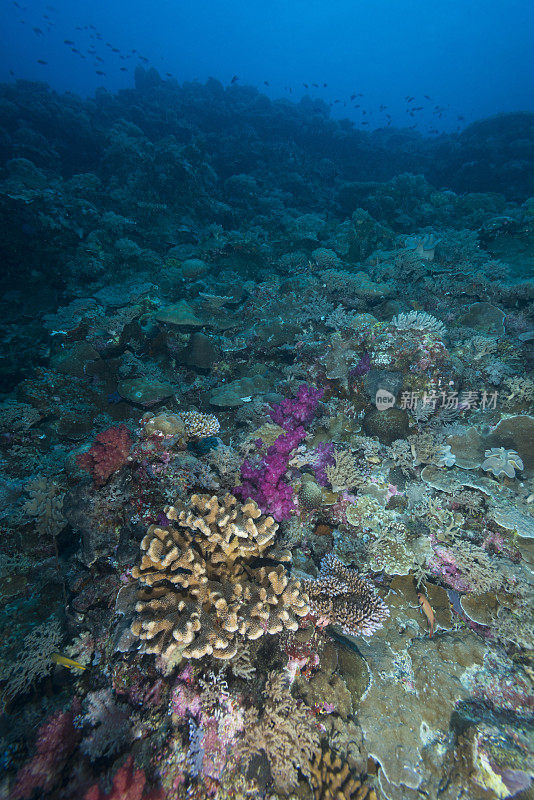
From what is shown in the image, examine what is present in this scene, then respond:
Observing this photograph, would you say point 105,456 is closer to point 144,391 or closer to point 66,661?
point 66,661

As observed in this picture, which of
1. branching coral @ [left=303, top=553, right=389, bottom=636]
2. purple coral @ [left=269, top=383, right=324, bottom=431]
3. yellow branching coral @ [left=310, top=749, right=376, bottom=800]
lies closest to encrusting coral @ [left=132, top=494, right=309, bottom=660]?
branching coral @ [left=303, top=553, right=389, bottom=636]

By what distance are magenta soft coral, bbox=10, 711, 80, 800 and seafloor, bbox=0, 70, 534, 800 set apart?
0.05 feet

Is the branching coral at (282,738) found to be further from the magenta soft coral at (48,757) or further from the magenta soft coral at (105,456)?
the magenta soft coral at (105,456)

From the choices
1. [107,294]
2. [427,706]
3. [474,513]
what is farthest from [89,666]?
[107,294]

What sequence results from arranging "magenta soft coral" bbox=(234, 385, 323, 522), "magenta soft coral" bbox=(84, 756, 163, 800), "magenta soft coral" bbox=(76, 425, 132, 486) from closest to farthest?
"magenta soft coral" bbox=(84, 756, 163, 800)
"magenta soft coral" bbox=(76, 425, 132, 486)
"magenta soft coral" bbox=(234, 385, 323, 522)

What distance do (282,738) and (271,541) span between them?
1605mm

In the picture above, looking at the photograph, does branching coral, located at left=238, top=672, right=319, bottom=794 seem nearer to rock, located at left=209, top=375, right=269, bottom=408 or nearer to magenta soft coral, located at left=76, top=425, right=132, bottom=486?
magenta soft coral, located at left=76, top=425, right=132, bottom=486

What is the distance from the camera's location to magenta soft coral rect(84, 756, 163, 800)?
2434 mm

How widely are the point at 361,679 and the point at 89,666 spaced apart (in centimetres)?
280
